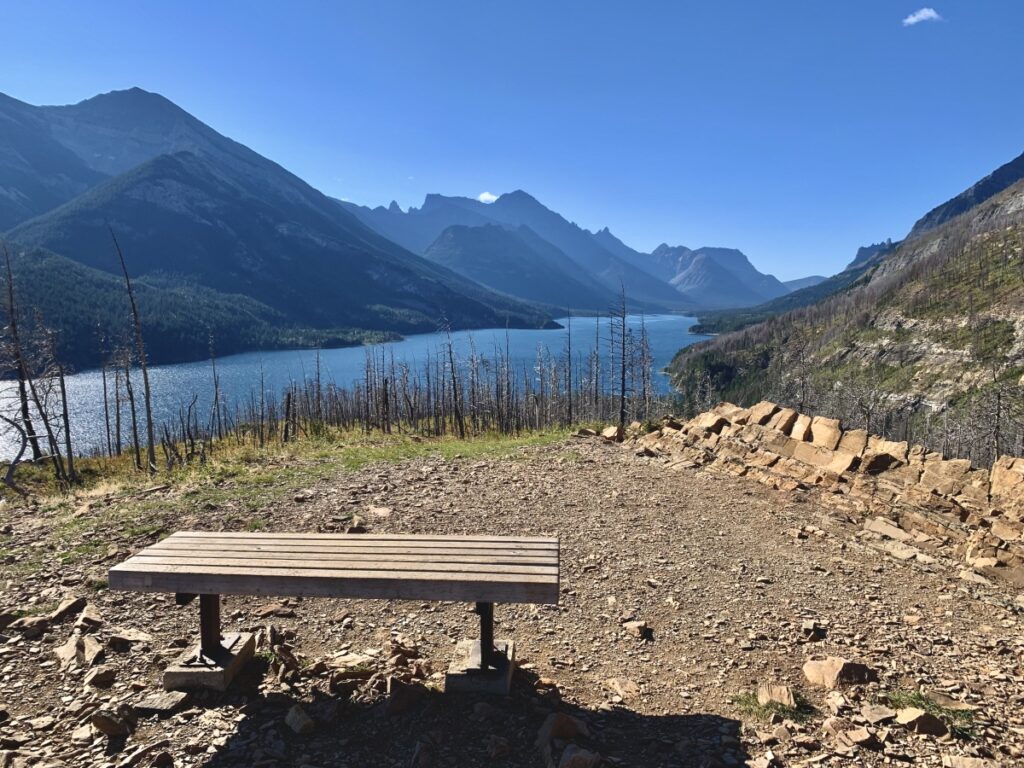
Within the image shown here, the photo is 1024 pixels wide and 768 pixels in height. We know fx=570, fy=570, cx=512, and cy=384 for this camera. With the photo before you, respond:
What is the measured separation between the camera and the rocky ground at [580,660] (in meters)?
3.52

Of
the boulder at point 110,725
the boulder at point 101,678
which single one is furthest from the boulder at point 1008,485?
the boulder at point 101,678

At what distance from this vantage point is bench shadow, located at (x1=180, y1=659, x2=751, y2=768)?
11.1 ft

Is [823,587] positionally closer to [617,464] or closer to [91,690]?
[617,464]

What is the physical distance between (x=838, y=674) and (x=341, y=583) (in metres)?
3.75

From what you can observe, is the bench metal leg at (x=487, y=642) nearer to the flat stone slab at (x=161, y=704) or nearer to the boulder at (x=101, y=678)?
the flat stone slab at (x=161, y=704)

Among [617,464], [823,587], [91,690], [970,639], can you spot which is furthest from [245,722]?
[617,464]

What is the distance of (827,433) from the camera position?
10.8 m

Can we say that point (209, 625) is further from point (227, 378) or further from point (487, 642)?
point (227, 378)

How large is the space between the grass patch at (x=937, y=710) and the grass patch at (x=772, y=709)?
586 mm

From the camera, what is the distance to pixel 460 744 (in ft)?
11.5

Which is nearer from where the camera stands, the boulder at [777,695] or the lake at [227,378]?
the boulder at [777,695]

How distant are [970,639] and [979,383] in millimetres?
114228

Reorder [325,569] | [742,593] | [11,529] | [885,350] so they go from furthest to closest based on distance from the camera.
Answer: [885,350] → [11,529] → [742,593] → [325,569]

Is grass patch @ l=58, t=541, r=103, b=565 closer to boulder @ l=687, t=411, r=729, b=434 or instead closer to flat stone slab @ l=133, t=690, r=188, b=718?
flat stone slab @ l=133, t=690, r=188, b=718
